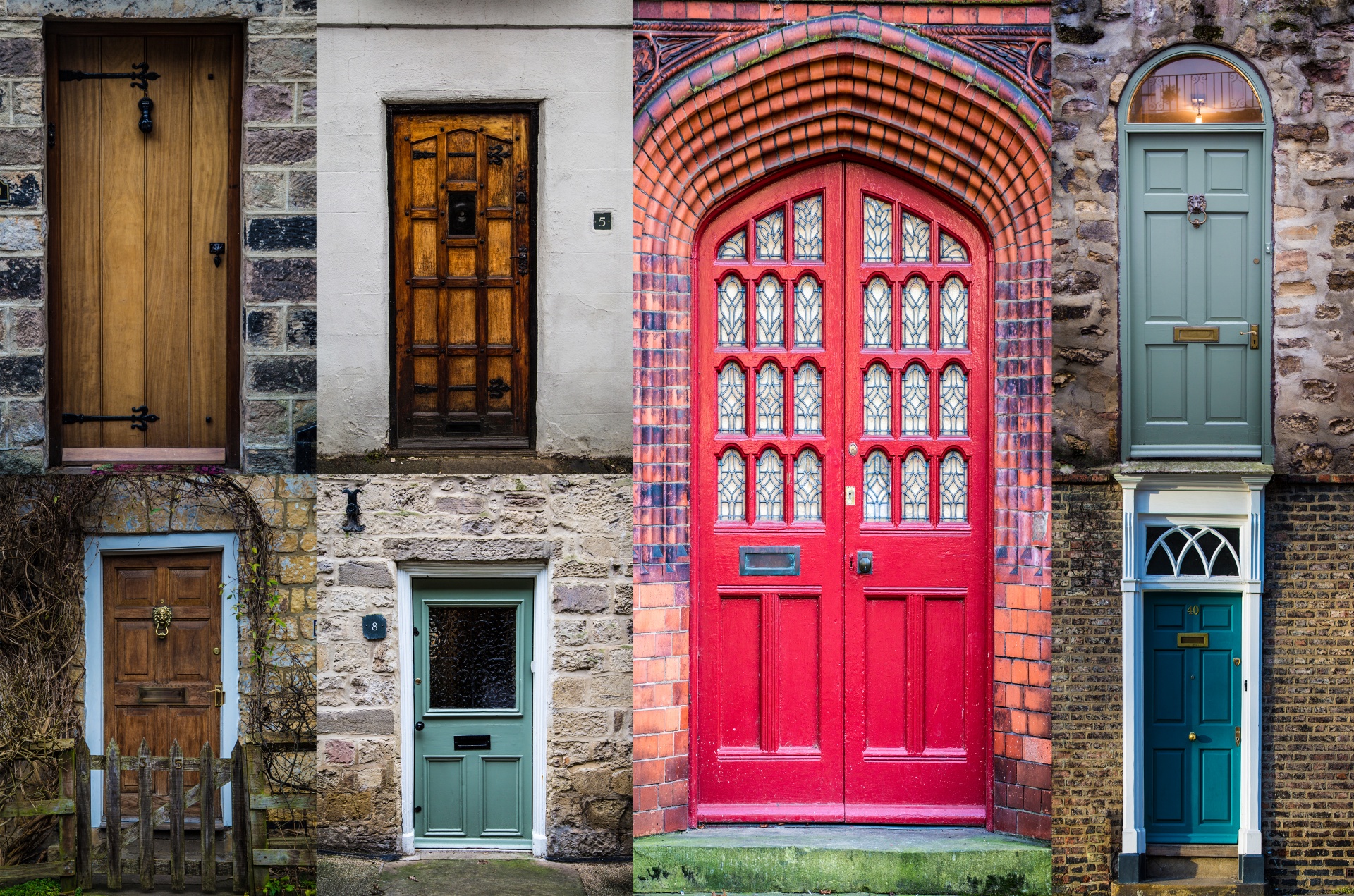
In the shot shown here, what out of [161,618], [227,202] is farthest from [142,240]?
[161,618]

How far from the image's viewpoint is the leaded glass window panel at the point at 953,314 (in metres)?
6.07

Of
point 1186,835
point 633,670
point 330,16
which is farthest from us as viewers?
point 1186,835

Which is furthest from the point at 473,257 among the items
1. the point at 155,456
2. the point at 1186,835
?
the point at 1186,835

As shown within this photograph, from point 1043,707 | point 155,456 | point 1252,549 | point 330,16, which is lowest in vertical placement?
point 1043,707

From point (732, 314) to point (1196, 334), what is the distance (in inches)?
94.2

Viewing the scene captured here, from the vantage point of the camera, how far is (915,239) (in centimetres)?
609

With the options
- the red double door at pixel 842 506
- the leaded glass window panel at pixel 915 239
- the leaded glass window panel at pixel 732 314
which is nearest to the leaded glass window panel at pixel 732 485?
the red double door at pixel 842 506

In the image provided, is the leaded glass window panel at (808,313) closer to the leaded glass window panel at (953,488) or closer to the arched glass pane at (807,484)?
the arched glass pane at (807,484)

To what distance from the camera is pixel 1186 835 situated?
630 cm

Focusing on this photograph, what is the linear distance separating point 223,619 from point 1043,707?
4370 mm

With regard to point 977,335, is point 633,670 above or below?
below

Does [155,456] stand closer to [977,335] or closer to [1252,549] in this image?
[977,335]

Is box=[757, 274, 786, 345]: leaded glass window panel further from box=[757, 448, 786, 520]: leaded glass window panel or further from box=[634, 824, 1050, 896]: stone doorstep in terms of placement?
box=[634, 824, 1050, 896]: stone doorstep

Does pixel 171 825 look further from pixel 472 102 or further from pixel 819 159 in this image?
pixel 819 159
